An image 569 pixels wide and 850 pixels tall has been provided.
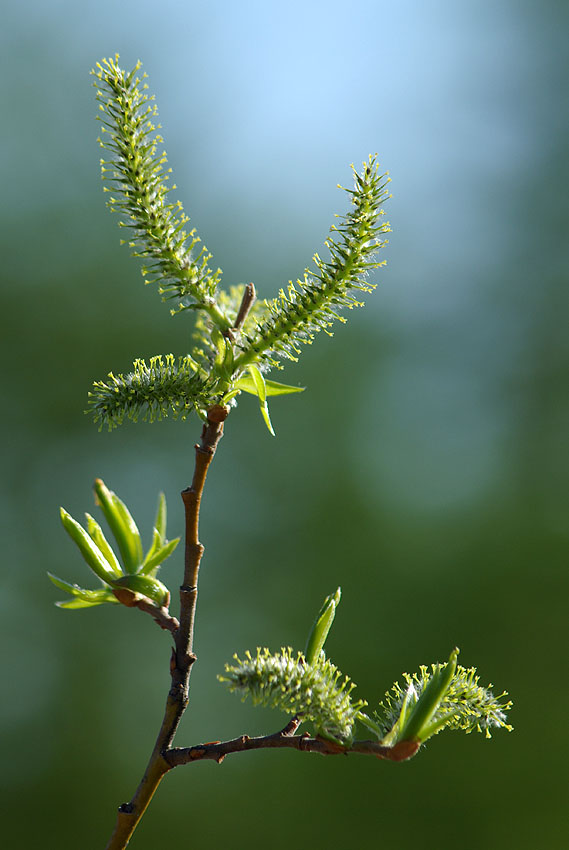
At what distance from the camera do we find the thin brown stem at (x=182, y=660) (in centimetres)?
40

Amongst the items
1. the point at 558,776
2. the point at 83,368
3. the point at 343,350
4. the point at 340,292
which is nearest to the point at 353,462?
the point at 343,350

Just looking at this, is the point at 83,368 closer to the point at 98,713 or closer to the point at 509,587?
the point at 98,713

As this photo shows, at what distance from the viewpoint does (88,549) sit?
0.40 meters

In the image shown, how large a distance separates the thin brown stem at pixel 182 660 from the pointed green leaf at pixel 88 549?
0.04m

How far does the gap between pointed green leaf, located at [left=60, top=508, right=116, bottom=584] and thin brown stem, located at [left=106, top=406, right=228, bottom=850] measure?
0.14 feet

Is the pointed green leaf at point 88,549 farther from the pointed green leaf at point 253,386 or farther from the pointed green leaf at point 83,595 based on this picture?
the pointed green leaf at point 253,386

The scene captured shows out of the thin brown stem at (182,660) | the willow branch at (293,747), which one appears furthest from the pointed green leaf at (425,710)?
the thin brown stem at (182,660)

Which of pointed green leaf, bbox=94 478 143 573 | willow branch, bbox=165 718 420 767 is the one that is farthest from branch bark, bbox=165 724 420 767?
pointed green leaf, bbox=94 478 143 573

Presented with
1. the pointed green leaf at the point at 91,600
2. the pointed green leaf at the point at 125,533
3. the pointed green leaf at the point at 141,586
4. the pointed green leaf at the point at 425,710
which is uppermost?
the pointed green leaf at the point at 125,533

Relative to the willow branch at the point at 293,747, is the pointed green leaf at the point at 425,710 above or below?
above

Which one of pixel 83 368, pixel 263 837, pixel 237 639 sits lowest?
pixel 263 837

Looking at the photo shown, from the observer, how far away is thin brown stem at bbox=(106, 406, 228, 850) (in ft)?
1.32

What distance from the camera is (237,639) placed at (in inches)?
98.6

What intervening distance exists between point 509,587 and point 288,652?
2.35 meters
